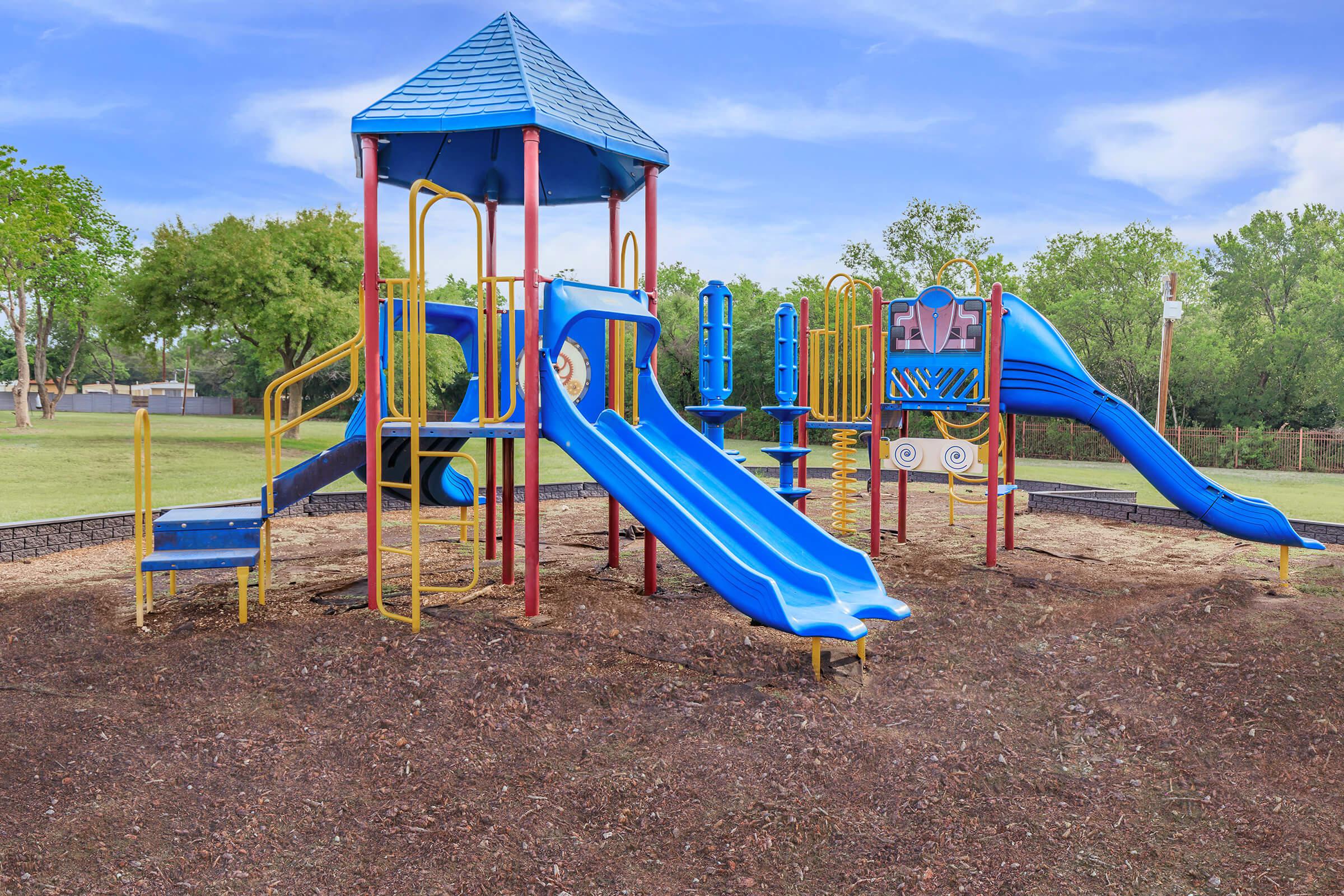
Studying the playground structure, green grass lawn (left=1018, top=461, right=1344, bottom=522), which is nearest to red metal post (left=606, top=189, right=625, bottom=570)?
the playground structure

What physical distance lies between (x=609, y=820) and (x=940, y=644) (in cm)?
349

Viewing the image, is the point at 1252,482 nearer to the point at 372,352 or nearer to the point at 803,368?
the point at 803,368

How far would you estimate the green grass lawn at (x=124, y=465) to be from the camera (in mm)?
14203

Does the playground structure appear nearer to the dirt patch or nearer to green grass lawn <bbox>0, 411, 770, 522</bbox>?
the dirt patch

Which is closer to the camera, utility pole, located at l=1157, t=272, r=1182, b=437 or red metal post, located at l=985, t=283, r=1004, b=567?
red metal post, located at l=985, t=283, r=1004, b=567

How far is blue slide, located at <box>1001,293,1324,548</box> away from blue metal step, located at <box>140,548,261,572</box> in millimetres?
7850

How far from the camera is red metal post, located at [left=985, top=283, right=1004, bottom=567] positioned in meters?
9.47

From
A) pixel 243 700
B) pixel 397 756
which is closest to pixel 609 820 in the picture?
pixel 397 756

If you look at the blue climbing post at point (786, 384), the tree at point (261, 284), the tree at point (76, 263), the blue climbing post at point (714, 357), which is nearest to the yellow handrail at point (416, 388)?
the blue climbing post at point (714, 357)

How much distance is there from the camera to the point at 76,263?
33.9 meters

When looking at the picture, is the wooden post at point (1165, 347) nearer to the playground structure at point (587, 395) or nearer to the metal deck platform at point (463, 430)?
the playground structure at point (587, 395)

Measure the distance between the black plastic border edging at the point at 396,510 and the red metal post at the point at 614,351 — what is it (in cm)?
236

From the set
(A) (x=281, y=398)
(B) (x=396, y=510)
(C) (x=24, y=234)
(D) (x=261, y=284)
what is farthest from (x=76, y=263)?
(A) (x=281, y=398)

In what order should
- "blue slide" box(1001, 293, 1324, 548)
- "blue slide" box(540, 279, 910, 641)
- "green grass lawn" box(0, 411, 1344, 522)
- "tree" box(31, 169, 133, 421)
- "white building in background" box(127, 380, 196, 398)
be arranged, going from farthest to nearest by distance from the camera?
"white building in background" box(127, 380, 196, 398), "tree" box(31, 169, 133, 421), "green grass lawn" box(0, 411, 1344, 522), "blue slide" box(1001, 293, 1324, 548), "blue slide" box(540, 279, 910, 641)
